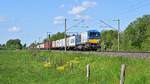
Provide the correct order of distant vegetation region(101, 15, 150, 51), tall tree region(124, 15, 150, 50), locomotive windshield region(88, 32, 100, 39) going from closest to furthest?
locomotive windshield region(88, 32, 100, 39)
distant vegetation region(101, 15, 150, 51)
tall tree region(124, 15, 150, 50)

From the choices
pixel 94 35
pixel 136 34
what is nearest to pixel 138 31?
pixel 136 34

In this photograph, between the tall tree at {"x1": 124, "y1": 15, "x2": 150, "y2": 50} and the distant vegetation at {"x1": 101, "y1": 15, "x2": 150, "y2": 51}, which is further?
the tall tree at {"x1": 124, "y1": 15, "x2": 150, "y2": 50}

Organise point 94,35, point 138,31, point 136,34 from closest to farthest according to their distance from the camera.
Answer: point 94,35
point 136,34
point 138,31

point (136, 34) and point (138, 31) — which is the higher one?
point (138, 31)

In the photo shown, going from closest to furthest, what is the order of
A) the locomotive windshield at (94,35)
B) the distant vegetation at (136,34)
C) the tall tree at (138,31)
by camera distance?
the locomotive windshield at (94,35), the distant vegetation at (136,34), the tall tree at (138,31)

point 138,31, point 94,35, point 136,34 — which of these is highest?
point 138,31

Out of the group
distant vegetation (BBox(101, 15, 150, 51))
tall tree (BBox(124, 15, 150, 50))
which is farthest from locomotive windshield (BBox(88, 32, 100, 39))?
tall tree (BBox(124, 15, 150, 50))

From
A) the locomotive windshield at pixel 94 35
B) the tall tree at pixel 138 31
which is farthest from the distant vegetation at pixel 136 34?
the locomotive windshield at pixel 94 35

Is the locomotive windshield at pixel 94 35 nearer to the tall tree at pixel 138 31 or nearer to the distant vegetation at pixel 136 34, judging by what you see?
the distant vegetation at pixel 136 34

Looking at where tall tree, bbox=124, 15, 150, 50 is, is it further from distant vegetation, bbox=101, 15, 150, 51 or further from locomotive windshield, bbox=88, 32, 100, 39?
locomotive windshield, bbox=88, 32, 100, 39

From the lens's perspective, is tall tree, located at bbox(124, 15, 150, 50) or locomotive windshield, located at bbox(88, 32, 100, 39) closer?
locomotive windshield, located at bbox(88, 32, 100, 39)

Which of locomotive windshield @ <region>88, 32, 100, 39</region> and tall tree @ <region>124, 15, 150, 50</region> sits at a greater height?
tall tree @ <region>124, 15, 150, 50</region>

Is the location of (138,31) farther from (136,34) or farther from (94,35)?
(94,35)

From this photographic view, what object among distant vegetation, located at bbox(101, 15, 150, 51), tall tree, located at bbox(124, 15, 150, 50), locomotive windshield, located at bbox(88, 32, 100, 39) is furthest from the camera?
tall tree, located at bbox(124, 15, 150, 50)
